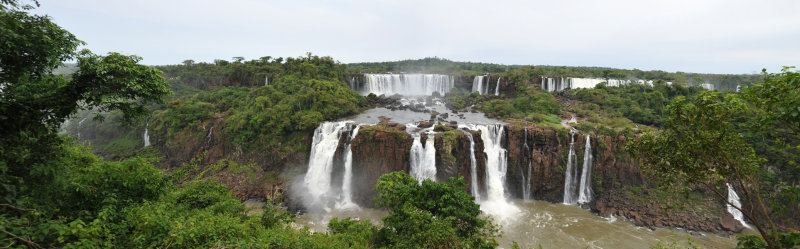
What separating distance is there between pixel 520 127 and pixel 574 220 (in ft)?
22.2

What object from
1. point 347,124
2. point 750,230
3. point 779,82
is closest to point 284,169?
point 347,124

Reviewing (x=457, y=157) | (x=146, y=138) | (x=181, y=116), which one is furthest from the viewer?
(x=146, y=138)

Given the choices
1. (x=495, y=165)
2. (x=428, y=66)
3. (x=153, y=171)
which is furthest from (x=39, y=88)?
(x=428, y=66)

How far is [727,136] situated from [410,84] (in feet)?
126

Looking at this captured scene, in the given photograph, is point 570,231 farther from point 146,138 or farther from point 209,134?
point 146,138

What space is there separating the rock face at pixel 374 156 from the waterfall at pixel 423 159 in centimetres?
45

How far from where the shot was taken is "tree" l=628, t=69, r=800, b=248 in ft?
14.4

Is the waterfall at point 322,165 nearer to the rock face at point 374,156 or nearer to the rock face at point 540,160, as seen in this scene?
the rock face at point 374,156

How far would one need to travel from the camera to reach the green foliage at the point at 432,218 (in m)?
8.53

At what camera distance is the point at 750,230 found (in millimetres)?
16609

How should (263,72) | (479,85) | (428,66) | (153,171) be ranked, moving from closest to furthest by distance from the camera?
(153,171)
(263,72)
(479,85)
(428,66)

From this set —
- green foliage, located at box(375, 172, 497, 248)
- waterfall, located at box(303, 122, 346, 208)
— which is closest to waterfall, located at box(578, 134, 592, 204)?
green foliage, located at box(375, 172, 497, 248)

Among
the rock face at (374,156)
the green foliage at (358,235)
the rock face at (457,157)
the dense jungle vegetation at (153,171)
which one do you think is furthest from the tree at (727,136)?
the rock face at (374,156)

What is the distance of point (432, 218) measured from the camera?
31.0 feet
